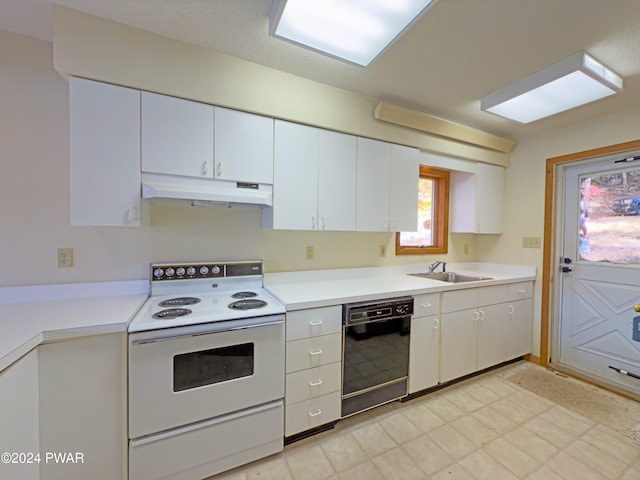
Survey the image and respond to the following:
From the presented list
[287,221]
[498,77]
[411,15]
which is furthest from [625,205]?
[287,221]

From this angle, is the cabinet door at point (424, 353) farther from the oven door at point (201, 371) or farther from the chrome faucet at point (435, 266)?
the oven door at point (201, 371)

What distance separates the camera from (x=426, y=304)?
218 cm

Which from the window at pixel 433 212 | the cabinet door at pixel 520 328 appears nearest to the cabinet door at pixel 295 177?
the window at pixel 433 212

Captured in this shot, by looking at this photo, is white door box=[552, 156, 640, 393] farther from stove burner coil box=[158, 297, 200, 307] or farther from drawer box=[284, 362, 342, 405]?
stove burner coil box=[158, 297, 200, 307]

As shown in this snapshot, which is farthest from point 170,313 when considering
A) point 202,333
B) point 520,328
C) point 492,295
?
point 520,328

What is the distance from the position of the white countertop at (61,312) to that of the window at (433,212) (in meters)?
2.70

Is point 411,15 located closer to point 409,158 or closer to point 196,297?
point 409,158

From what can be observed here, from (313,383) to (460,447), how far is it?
3.37ft

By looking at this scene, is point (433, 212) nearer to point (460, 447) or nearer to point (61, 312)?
point (460, 447)

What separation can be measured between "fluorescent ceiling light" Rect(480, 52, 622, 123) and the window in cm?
95

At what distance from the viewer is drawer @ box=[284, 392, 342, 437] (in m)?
1.69

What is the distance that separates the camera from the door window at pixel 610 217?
237 centimetres

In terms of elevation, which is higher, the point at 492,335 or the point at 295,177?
the point at 295,177

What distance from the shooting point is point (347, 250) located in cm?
260
